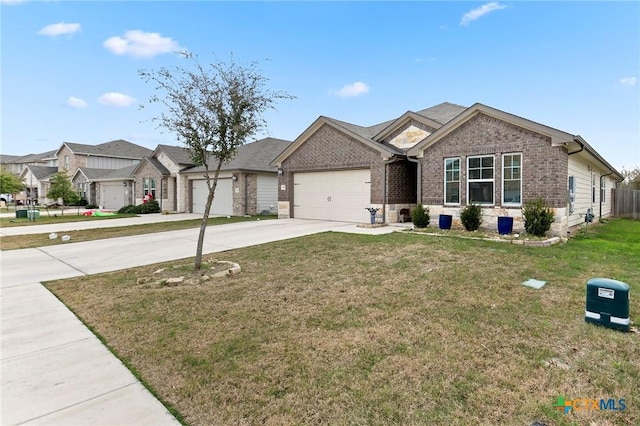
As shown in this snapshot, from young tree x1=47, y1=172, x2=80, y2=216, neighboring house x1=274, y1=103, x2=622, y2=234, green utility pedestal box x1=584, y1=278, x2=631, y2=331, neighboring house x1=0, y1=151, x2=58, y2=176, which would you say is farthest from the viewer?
neighboring house x1=0, y1=151, x2=58, y2=176

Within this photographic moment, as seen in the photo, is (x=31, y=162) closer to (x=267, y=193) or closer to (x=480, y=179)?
(x=267, y=193)

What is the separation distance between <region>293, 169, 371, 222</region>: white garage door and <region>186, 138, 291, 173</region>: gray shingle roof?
3.17 m

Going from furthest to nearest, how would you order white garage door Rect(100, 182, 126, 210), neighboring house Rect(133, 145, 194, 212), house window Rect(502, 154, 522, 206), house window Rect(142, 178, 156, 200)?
1. white garage door Rect(100, 182, 126, 210)
2. house window Rect(142, 178, 156, 200)
3. neighboring house Rect(133, 145, 194, 212)
4. house window Rect(502, 154, 522, 206)

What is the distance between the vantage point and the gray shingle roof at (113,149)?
42.2 metres

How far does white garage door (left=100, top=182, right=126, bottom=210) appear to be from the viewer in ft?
103

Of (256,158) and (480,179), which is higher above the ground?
(256,158)

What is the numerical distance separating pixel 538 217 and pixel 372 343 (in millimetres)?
8910

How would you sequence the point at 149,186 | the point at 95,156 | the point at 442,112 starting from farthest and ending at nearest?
the point at 95,156
the point at 149,186
the point at 442,112

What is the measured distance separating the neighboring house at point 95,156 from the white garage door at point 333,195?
3606cm

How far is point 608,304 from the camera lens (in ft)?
12.5

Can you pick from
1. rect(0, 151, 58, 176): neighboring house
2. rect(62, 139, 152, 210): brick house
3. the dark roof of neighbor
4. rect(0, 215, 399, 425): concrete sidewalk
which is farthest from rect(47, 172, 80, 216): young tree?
rect(0, 151, 58, 176): neighboring house

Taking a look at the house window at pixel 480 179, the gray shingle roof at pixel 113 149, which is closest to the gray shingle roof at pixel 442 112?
the house window at pixel 480 179

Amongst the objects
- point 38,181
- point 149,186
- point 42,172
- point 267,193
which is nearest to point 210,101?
point 267,193

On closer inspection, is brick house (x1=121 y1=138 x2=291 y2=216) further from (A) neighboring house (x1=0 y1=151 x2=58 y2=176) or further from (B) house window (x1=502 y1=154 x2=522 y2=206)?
(A) neighboring house (x1=0 y1=151 x2=58 y2=176)
